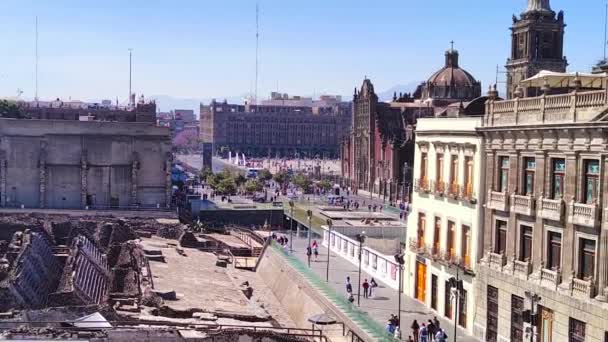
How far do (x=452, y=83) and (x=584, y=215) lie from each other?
98.1 meters

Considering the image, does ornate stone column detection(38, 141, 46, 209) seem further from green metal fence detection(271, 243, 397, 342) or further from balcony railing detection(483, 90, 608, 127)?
balcony railing detection(483, 90, 608, 127)

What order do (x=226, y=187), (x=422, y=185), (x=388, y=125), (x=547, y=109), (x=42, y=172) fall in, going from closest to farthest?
(x=547, y=109) → (x=422, y=185) → (x=42, y=172) → (x=226, y=187) → (x=388, y=125)

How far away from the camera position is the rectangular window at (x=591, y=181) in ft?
79.7

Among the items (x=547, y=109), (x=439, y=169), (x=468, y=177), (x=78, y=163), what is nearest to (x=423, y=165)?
(x=439, y=169)

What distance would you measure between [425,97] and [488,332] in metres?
97.8

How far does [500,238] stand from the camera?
30.3m

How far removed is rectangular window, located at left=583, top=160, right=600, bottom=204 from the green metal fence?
298 inches

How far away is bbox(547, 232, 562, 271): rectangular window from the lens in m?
26.2

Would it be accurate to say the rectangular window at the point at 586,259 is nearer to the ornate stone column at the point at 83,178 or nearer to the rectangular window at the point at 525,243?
the rectangular window at the point at 525,243

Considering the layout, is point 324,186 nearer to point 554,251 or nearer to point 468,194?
point 468,194

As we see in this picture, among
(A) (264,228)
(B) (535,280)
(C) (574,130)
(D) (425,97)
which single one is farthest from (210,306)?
(D) (425,97)

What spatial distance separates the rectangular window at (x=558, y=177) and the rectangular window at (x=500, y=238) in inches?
133

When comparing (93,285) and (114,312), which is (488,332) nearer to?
(114,312)

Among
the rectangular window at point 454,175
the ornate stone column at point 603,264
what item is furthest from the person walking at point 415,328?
the ornate stone column at point 603,264
